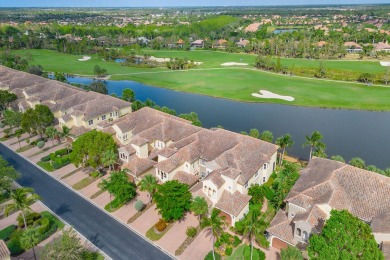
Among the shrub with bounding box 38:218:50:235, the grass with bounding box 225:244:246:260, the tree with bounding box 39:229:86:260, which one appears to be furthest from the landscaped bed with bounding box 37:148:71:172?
the grass with bounding box 225:244:246:260

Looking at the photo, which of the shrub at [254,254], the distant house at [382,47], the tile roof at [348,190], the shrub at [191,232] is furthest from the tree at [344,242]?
the distant house at [382,47]

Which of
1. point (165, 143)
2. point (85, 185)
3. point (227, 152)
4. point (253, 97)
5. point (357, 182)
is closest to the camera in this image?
point (357, 182)

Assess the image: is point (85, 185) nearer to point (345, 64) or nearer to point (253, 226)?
point (253, 226)

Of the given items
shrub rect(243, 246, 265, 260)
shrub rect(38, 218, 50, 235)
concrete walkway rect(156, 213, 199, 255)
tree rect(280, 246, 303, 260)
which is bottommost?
concrete walkway rect(156, 213, 199, 255)

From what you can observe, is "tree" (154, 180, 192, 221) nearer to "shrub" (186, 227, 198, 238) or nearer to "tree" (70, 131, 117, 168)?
"shrub" (186, 227, 198, 238)

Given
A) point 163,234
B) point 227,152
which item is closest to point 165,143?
point 227,152

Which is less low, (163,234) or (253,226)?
(253,226)
